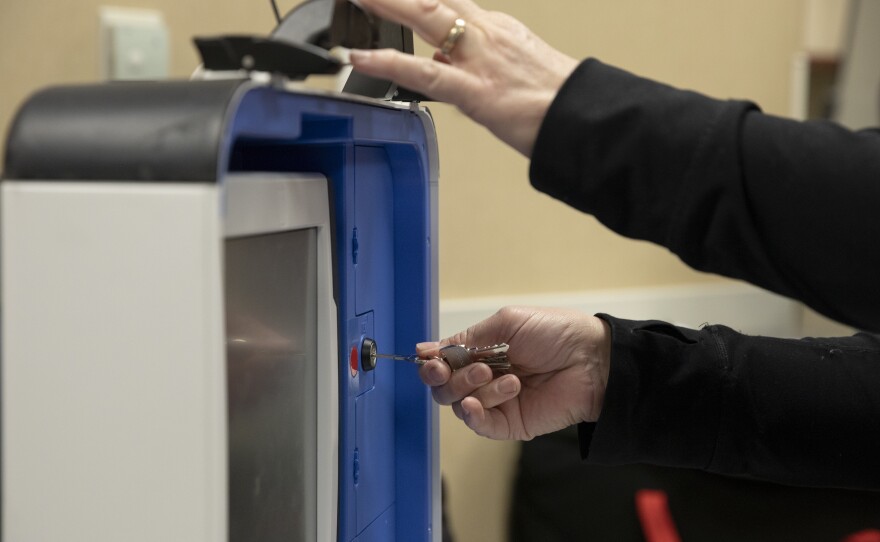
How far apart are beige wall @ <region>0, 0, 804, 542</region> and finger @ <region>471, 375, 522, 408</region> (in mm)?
599

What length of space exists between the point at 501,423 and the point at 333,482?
24cm

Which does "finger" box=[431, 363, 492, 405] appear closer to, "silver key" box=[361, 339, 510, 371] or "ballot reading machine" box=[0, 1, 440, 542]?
"silver key" box=[361, 339, 510, 371]

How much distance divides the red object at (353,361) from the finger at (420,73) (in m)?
0.25

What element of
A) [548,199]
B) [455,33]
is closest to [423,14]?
[455,33]

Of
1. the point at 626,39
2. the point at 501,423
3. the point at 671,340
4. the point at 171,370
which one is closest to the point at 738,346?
the point at 671,340

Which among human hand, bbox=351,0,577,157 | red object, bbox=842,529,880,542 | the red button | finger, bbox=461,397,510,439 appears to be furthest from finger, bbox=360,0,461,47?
red object, bbox=842,529,880,542

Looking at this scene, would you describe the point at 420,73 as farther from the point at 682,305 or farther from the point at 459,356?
the point at 682,305

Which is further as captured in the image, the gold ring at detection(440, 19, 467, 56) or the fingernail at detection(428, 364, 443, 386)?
the fingernail at detection(428, 364, 443, 386)

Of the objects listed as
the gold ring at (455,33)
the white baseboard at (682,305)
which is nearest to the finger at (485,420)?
the gold ring at (455,33)

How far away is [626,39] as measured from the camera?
164 centimetres

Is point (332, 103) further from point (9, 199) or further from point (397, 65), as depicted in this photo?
point (9, 199)

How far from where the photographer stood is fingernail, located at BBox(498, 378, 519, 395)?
33.9 inches

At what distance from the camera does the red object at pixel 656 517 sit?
1434 mm

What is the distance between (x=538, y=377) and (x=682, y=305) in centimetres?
95
